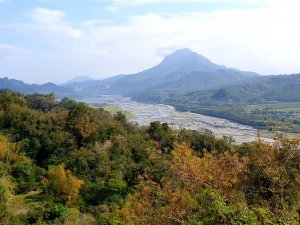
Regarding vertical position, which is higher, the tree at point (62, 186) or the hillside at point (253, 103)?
the hillside at point (253, 103)

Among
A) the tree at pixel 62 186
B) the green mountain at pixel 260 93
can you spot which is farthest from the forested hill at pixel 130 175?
the green mountain at pixel 260 93

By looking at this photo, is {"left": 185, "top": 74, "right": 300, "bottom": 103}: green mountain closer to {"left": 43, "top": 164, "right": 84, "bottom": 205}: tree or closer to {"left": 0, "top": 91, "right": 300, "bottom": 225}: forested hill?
{"left": 0, "top": 91, "right": 300, "bottom": 225}: forested hill

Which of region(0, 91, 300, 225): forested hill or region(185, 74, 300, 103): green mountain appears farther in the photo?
region(185, 74, 300, 103): green mountain

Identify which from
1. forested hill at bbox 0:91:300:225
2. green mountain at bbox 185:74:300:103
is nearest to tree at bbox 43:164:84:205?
forested hill at bbox 0:91:300:225

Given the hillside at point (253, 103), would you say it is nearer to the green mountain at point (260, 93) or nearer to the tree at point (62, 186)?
the green mountain at point (260, 93)

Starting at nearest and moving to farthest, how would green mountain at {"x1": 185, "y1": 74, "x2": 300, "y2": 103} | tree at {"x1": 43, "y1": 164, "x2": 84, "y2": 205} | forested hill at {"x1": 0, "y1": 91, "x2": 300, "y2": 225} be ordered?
1. forested hill at {"x1": 0, "y1": 91, "x2": 300, "y2": 225}
2. tree at {"x1": 43, "y1": 164, "x2": 84, "y2": 205}
3. green mountain at {"x1": 185, "y1": 74, "x2": 300, "y2": 103}

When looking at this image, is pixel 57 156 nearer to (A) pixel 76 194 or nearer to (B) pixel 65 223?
(A) pixel 76 194

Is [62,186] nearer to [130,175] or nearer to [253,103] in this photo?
[130,175]

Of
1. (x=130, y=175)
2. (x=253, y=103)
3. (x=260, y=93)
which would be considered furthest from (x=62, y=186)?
(x=260, y=93)
